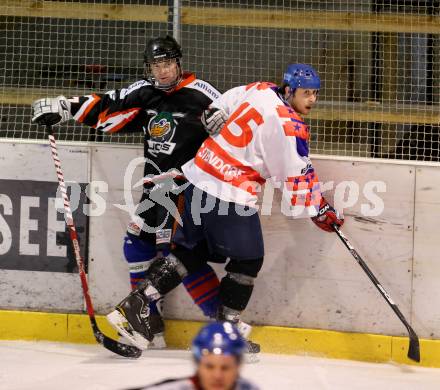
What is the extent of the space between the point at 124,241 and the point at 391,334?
1.24 m

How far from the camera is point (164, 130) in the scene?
4020mm

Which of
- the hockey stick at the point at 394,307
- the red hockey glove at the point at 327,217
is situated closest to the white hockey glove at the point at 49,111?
the red hockey glove at the point at 327,217

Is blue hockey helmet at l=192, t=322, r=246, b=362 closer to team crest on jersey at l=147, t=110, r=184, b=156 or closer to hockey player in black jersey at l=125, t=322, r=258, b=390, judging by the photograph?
hockey player in black jersey at l=125, t=322, r=258, b=390

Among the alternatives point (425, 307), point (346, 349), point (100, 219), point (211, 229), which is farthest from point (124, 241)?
point (425, 307)

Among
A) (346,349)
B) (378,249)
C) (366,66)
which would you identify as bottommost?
(346,349)

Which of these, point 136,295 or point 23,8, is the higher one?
point 23,8

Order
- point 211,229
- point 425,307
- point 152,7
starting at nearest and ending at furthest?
point 211,229
point 425,307
point 152,7

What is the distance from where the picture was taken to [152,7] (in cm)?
455

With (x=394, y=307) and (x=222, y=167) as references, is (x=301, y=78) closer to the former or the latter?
(x=222, y=167)

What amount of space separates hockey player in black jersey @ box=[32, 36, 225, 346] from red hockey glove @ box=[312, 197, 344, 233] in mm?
526

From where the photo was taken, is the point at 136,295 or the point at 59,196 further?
the point at 59,196

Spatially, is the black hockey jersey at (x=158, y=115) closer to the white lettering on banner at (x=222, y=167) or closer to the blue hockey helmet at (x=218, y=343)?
the white lettering on banner at (x=222, y=167)

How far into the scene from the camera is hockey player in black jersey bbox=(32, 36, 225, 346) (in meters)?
4.01

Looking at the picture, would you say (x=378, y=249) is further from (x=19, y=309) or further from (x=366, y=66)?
(x=19, y=309)
